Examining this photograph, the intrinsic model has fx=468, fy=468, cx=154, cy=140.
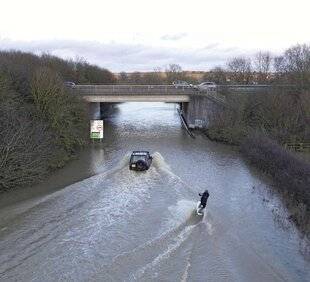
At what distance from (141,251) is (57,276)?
3693mm

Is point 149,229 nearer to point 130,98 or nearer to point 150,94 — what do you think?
point 150,94

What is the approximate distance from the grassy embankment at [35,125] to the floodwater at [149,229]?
4.89 ft

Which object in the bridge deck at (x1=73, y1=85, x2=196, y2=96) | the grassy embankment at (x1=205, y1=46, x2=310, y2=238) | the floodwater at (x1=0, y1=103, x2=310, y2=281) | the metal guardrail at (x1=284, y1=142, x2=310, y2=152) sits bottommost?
the floodwater at (x1=0, y1=103, x2=310, y2=281)

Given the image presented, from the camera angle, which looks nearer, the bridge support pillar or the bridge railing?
the bridge support pillar

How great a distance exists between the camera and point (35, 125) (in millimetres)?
35812

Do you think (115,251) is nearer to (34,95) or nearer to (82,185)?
(82,185)

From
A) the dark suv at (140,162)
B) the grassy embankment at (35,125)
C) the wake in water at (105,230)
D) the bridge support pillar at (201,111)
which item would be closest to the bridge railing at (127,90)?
the bridge support pillar at (201,111)

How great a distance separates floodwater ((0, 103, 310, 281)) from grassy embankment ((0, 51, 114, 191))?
1489 millimetres

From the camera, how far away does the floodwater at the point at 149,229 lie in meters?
17.9

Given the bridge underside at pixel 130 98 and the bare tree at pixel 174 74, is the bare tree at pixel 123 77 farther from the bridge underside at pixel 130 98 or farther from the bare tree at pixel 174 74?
the bridge underside at pixel 130 98

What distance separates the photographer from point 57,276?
17.3 meters

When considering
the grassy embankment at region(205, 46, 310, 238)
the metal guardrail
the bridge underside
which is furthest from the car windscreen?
the bridge underside

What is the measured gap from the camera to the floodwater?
17.9m

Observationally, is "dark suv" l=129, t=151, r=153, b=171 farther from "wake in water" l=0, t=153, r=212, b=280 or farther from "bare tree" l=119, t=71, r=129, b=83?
"bare tree" l=119, t=71, r=129, b=83
